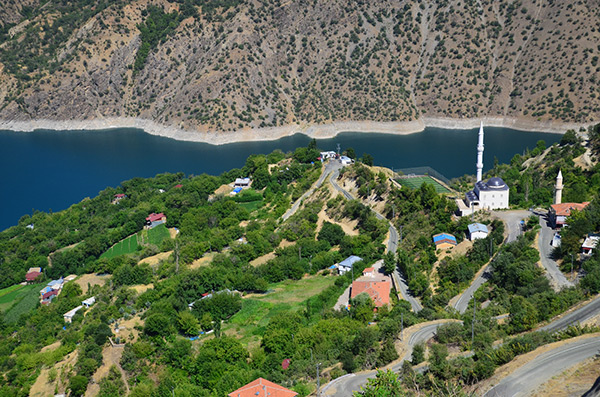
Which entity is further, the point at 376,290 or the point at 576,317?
the point at 376,290

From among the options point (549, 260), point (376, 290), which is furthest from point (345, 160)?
point (549, 260)

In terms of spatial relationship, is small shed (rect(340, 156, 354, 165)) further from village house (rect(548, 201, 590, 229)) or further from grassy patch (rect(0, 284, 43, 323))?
grassy patch (rect(0, 284, 43, 323))

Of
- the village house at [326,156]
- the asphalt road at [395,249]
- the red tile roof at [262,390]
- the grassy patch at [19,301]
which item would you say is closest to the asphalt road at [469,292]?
the asphalt road at [395,249]

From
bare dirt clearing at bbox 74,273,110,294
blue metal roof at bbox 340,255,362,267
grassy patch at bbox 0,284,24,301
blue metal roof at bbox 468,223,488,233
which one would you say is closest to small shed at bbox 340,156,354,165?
blue metal roof at bbox 340,255,362,267

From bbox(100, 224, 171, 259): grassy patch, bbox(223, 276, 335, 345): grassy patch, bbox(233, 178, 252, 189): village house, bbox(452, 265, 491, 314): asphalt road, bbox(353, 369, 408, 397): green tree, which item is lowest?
bbox(100, 224, 171, 259): grassy patch

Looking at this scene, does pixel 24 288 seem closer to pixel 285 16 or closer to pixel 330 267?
pixel 330 267

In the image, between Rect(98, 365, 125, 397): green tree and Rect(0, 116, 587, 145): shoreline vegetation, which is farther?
Rect(0, 116, 587, 145): shoreline vegetation

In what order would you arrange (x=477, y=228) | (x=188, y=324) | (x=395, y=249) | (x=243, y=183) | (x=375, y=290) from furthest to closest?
(x=243, y=183), (x=395, y=249), (x=477, y=228), (x=375, y=290), (x=188, y=324)

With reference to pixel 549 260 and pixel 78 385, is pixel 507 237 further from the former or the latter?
pixel 78 385
